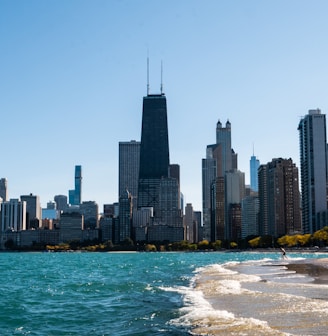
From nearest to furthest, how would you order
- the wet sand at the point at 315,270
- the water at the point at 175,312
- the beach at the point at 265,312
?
the beach at the point at 265,312, the water at the point at 175,312, the wet sand at the point at 315,270

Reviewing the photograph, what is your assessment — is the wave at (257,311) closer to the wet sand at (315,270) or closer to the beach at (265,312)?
the beach at (265,312)

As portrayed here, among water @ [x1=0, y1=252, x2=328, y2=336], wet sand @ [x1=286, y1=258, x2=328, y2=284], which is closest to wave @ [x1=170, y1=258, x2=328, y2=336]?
water @ [x1=0, y1=252, x2=328, y2=336]

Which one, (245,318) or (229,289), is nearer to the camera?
(245,318)

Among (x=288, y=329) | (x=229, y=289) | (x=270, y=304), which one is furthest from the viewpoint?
(x=229, y=289)

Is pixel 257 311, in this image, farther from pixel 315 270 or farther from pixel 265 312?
pixel 315 270

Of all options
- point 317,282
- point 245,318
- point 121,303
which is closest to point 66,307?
point 121,303

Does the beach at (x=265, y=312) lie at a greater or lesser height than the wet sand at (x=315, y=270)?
greater

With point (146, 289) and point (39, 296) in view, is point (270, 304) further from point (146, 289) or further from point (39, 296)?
point (39, 296)

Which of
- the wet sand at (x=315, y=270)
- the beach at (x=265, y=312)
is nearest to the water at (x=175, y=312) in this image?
the beach at (x=265, y=312)

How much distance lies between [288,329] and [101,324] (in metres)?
9.49

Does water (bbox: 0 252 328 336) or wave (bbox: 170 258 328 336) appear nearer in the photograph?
wave (bbox: 170 258 328 336)

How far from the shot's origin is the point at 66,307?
36.0 metres

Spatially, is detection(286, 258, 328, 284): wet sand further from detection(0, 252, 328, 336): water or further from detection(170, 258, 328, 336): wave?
detection(170, 258, 328, 336): wave

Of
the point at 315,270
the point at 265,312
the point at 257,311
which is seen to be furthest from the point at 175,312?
the point at 315,270
